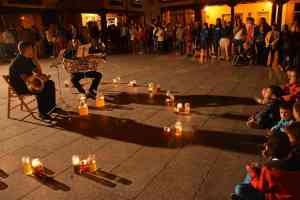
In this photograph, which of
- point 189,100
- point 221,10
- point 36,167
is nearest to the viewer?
point 36,167

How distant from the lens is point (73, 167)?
141 inches

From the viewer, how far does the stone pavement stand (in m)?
3.10

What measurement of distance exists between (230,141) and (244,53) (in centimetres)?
748

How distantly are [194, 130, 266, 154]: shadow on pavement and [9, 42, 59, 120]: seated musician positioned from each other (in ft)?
9.49

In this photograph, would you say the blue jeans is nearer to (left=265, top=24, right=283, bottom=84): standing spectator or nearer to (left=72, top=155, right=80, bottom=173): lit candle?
(left=72, top=155, right=80, bottom=173): lit candle

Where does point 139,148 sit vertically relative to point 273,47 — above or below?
below

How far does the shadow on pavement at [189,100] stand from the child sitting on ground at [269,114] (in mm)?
1218

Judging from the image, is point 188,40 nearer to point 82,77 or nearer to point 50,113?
point 82,77

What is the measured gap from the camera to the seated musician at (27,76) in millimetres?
5180

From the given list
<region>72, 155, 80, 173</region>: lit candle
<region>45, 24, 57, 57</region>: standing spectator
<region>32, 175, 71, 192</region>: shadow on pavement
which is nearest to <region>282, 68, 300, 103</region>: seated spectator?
<region>72, 155, 80, 173</region>: lit candle

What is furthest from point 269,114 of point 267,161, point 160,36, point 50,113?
point 160,36

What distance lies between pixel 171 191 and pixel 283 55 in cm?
848

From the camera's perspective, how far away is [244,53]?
10836 millimetres

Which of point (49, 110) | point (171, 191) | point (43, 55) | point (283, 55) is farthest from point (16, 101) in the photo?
point (43, 55)
